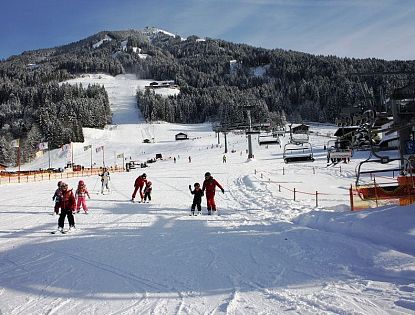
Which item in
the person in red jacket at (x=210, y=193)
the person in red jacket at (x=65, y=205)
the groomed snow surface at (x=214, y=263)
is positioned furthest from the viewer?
the person in red jacket at (x=210, y=193)

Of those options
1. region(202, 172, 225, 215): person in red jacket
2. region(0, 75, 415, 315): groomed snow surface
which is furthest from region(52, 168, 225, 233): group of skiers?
region(0, 75, 415, 315): groomed snow surface

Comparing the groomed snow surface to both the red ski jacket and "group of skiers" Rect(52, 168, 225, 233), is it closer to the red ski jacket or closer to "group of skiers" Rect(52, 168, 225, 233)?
"group of skiers" Rect(52, 168, 225, 233)

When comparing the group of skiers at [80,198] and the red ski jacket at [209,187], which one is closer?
the group of skiers at [80,198]

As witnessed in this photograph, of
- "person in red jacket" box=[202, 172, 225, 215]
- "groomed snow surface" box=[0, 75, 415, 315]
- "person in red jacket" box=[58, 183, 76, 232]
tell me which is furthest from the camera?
"person in red jacket" box=[202, 172, 225, 215]

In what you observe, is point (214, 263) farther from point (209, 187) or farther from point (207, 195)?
point (209, 187)

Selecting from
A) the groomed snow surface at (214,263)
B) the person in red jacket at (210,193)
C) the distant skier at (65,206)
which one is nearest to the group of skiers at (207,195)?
the person in red jacket at (210,193)

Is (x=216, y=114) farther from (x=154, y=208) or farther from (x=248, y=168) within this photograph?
(x=154, y=208)

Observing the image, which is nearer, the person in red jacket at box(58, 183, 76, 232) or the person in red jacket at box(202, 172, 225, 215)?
the person in red jacket at box(58, 183, 76, 232)

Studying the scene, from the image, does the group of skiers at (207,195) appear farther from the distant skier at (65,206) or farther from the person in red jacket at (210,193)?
the distant skier at (65,206)

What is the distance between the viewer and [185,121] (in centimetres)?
15162

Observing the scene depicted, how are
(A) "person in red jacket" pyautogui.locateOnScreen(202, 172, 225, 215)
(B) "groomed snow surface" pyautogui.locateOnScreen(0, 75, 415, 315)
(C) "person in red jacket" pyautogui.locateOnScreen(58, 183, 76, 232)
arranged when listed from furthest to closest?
1. (A) "person in red jacket" pyautogui.locateOnScreen(202, 172, 225, 215)
2. (C) "person in red jacket" pyautogui.locateOnScreen(58, 183, 76, 232)
3. (B) "groomed snow surface" pyautogui.locateOnScreen(0, 75, 415, 315)

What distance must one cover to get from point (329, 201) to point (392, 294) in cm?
1410

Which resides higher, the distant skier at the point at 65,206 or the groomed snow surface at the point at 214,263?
the distant skier at the point at 65,206

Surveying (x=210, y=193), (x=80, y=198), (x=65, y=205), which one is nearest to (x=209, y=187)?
(x=210, y=193)
